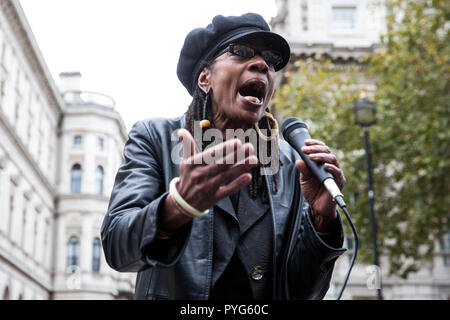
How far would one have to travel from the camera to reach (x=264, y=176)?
2754mm

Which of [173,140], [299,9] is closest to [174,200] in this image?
[173,140]

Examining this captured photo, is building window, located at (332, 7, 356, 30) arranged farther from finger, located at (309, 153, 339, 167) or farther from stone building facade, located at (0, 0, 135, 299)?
finger, located at (309, 153, 339, 167)

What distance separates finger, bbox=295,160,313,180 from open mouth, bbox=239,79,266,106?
302 mm

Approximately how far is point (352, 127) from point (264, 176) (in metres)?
19.7

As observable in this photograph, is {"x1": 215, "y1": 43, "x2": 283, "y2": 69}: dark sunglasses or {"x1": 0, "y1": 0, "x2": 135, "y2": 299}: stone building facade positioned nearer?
{"x1": 215, "y1": 43, "x2": 283, "y2": 69}: dark sunglasses

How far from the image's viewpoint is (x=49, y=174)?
174ft

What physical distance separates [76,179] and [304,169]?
58.0m

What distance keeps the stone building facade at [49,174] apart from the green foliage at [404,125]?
14.7 m

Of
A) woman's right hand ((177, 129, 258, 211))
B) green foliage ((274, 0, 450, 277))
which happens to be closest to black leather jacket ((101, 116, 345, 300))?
woman's right hand ((177, 129, 258, 211))

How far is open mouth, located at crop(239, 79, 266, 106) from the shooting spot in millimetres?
2590

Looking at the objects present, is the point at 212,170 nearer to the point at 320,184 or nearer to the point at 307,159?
the point at 307,159

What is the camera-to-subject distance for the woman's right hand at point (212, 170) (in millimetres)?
1873

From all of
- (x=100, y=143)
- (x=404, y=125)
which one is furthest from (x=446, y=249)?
(x=100, y=143)
